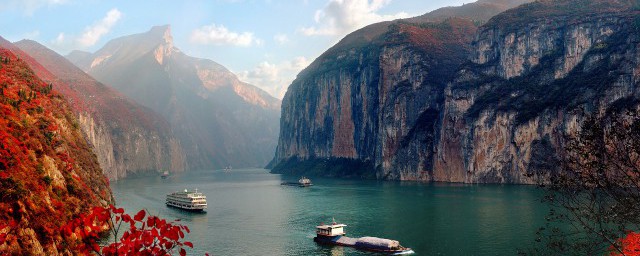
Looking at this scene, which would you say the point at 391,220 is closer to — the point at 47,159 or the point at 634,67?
the point at 47,159

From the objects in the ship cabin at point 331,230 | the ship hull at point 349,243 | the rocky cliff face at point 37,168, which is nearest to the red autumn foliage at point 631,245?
the ship hull at point 349,243

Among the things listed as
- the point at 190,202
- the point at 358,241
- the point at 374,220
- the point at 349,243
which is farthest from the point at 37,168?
the point at 190,202

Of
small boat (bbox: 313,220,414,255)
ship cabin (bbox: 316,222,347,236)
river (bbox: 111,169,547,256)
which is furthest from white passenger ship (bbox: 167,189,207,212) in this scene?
ship cabin (bbox: 316,222,347,236)

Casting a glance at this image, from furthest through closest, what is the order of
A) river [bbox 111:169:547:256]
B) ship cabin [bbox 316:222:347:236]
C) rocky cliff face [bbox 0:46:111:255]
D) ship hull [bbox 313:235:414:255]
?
ship cabin [bbox 316:222:347:236] → river [bbox 111:169:547:256] → ship hull [bbox 313:235:414:255] → rocky cliff face [bbox 0:46:111:255]

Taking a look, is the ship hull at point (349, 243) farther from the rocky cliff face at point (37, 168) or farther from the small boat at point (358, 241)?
the rocky cliff face at point (37, 168)

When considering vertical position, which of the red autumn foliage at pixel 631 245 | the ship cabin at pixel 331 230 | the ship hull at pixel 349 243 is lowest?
the ship hull at pixel 349 243

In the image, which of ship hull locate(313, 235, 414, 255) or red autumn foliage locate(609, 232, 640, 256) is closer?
red autumn foliage locate(609, 232, 640, 256)

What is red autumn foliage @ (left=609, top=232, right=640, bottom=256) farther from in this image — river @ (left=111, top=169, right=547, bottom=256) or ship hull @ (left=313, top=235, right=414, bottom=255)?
ship hull @ (left=313, top=235, right=414, bottom=255)

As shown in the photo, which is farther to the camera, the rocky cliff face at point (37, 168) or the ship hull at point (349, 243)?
the ship hull at point (349, 243)
